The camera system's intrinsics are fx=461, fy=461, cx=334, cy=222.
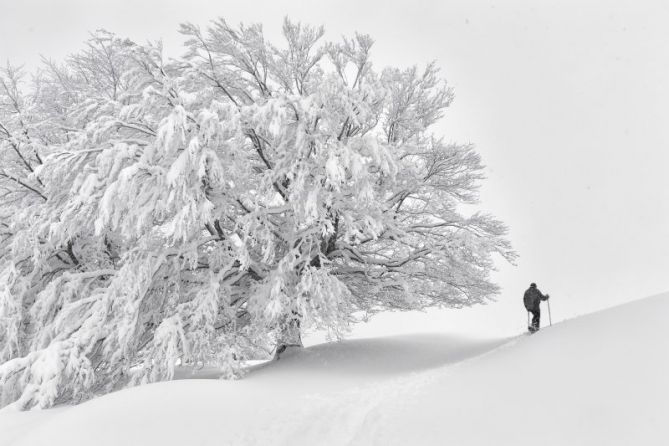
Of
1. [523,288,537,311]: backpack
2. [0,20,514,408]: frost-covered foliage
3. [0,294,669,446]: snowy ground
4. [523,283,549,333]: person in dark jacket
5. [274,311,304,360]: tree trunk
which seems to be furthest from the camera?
[523,288,537,311]: backpack

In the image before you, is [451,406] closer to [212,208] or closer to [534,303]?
[212,208]

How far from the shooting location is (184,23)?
1014 centimetres

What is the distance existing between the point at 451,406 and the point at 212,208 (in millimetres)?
5022

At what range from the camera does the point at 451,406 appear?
17.3 feet

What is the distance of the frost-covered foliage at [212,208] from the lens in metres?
8.04

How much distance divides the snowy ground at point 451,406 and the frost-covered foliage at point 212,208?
177 centimetres

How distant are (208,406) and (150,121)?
673 centimetres

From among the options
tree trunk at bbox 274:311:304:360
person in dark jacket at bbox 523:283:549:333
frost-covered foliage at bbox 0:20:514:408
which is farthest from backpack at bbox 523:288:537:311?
tree trunk at bbox 274:311:304:360

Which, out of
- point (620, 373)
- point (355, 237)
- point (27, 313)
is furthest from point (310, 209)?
point (27, 313)

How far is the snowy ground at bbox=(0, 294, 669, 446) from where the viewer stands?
4.38 metres

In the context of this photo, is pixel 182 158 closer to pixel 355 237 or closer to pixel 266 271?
pixel 266 271

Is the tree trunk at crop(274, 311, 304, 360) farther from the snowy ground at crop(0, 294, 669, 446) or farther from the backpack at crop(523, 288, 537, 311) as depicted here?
the backpack at crop(523, 288, 537, 311)

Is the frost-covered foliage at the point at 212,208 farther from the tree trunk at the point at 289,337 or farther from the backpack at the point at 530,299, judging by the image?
the backpack at the point at 530,299

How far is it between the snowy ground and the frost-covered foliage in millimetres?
1775
